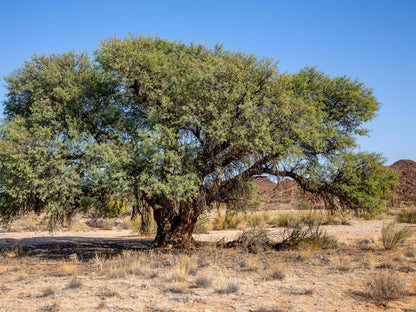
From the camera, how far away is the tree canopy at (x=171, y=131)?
42.0 feet

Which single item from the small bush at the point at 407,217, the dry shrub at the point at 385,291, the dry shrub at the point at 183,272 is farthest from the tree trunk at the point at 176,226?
the small bush at the point at 407,217

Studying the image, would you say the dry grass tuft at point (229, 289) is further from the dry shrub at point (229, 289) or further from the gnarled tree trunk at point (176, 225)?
the gnarled tree trunk at point (176, 225)

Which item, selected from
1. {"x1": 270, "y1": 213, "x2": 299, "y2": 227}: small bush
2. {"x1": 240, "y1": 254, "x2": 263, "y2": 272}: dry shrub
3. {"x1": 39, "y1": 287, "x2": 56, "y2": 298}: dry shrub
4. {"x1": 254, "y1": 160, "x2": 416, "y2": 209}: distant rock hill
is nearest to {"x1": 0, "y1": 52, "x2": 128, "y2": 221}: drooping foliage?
{"x1": 39, "y1": 287, "x2": 56, "y2": 298}: dry shrub

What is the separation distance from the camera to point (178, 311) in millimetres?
7316

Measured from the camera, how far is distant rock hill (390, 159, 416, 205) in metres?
52.8

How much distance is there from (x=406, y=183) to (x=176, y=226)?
54.8 m

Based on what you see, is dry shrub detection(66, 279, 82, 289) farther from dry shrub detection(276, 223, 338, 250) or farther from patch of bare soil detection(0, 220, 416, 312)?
dry shrub detection(276, 223, 338, 250)

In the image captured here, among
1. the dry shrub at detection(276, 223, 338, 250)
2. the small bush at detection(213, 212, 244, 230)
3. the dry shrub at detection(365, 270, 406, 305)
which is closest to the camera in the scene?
the dry shrub at detection(365, 270, 406, 305)

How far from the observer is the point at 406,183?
2388 inches

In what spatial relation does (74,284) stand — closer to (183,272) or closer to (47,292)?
(47,292)

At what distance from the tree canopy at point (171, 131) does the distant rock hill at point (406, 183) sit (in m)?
39.3

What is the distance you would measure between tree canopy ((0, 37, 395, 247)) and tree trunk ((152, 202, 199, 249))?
0.18 feet

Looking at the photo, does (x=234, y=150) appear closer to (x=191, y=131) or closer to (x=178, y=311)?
(x=191, y=131)

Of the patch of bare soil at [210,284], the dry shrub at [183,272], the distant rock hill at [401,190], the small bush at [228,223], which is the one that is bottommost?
the patch of bare soil at [210,284]
